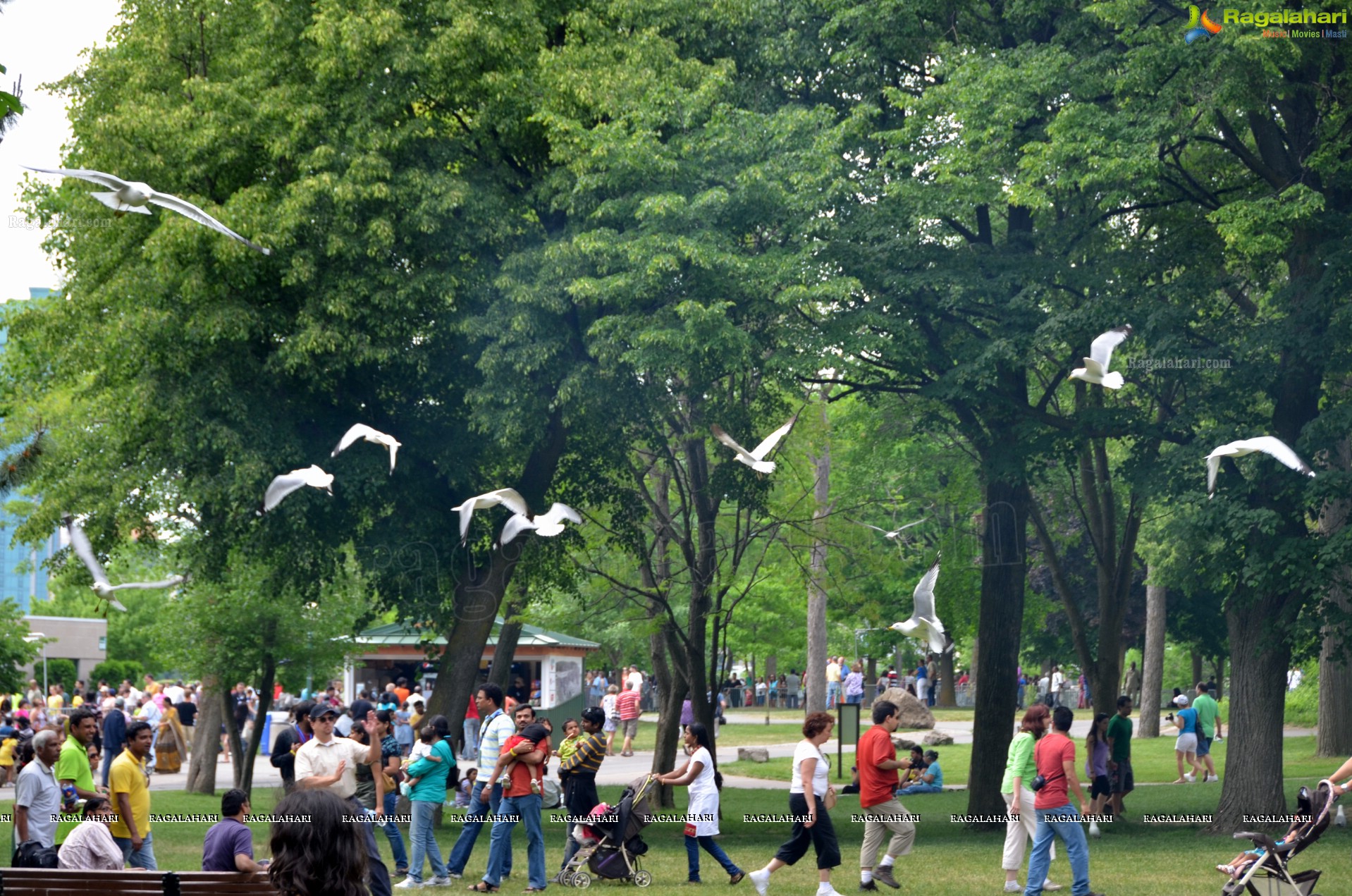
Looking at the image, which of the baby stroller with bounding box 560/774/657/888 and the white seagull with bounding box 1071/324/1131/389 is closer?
the baby stroller with bounding box 560/774/657/888

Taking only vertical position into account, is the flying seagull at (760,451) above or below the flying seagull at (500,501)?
above

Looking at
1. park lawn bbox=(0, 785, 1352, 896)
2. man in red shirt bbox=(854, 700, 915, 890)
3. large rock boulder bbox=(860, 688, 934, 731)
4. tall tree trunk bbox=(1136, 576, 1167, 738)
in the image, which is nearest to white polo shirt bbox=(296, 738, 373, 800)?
park lawn bbox=(0, 785, 1352, 896)

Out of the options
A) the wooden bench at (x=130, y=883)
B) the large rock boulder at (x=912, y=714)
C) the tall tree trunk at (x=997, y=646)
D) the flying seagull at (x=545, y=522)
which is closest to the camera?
the wooden bench at (x=130, y=883)

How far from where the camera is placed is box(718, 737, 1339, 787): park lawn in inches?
1014

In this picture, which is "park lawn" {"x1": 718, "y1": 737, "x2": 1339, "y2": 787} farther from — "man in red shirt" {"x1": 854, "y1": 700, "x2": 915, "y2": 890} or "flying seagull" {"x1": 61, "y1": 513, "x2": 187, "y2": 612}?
"flying seagull" {"x1": 61, "y1": 513, "x2": 187, "y2": 612}

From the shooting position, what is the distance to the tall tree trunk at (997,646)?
65.0 ft

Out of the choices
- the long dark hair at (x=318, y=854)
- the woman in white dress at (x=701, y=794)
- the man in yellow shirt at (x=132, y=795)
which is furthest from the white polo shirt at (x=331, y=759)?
the long dark hair at (x=318, y=854)

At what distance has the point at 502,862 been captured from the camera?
1284 cm

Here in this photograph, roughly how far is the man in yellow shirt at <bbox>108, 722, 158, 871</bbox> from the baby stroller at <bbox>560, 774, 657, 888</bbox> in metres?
3.78

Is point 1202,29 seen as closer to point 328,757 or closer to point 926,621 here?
point 926,621

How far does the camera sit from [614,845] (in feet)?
42.8

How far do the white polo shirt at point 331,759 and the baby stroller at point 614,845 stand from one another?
3042 millimetres

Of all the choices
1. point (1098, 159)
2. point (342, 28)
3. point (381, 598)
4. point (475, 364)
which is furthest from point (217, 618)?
point (1098, 159)

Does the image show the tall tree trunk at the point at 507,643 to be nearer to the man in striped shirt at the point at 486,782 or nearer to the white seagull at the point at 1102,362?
the man in striped shirt at the point at 486,782
